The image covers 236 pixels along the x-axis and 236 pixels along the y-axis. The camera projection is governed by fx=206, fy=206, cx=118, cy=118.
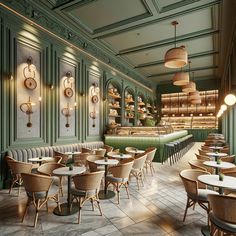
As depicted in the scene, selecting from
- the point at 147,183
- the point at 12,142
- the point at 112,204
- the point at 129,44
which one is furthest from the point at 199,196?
the point at 129,44

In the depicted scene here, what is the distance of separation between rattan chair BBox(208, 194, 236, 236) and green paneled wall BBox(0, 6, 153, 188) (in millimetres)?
4468

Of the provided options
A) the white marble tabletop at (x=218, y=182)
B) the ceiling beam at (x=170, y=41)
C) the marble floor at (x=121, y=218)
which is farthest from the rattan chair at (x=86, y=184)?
the ceiling beam at (x=170, y=41)

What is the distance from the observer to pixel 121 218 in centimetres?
328

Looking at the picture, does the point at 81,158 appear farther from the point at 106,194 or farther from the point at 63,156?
the point at 106,194

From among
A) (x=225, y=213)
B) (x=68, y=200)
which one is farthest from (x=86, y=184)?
(x=225, y=213)

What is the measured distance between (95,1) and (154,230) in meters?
5.38

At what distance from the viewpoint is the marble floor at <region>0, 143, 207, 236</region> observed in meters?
2.89

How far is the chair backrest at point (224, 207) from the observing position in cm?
217

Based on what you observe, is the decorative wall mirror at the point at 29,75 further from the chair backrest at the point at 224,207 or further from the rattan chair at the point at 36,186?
the chair backrest at the point at 224,207

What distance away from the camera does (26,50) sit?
17.8 feet

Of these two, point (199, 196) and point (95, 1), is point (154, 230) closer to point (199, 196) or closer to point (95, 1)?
point (199, 196)

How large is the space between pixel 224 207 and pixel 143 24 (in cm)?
586

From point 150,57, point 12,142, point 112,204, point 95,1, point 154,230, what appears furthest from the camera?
point 150,57

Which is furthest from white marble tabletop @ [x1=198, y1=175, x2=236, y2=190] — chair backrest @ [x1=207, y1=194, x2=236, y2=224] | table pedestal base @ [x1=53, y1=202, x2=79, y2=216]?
table pedestal base @ [x1=53, y1=202, x2=79, y2=216]
